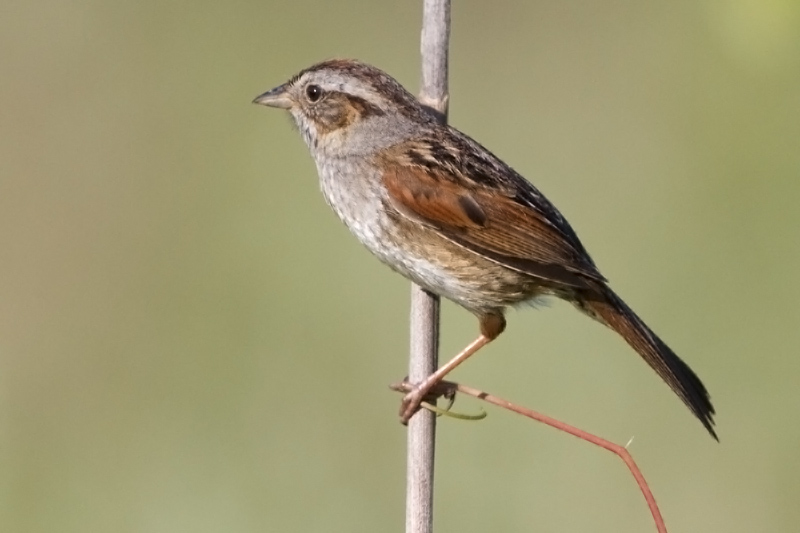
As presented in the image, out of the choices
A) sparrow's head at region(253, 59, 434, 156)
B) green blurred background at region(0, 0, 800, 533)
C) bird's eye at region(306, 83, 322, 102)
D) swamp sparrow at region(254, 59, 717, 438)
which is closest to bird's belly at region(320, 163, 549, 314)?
swamp sparrow at region(254, 59, 717, 438)

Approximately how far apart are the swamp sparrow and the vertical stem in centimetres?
30

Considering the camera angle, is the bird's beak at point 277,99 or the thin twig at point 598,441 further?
the bird's beak at point 277,99

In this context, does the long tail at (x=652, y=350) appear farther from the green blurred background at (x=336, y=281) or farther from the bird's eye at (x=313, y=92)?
the bird's eye at (x=313, y=92)

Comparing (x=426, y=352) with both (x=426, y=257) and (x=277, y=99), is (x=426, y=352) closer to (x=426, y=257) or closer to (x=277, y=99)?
(x=426, y=257)

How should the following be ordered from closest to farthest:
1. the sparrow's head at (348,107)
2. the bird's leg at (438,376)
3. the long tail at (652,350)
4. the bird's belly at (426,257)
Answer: the bird's leg at (438,376) < the long tail at (652,350) < the bird's belly at (426,257) < the sparrow's head at (348,107)

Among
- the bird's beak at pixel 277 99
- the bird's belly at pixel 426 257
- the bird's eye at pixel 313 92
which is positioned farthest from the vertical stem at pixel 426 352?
the bird's beak at pixel 277 99

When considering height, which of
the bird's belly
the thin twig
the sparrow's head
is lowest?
the thin twig

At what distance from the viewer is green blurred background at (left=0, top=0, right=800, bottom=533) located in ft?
12.8

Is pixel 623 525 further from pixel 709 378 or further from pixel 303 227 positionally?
pixel 303 227

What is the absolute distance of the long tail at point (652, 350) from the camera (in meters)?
2.84

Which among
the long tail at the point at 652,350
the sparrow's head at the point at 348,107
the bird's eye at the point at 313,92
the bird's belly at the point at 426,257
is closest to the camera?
the long tail at the point at 652,350

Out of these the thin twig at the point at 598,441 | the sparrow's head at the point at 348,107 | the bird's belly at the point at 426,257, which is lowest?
the thin twig at the point at 598,441

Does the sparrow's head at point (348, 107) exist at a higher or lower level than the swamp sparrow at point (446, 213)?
higher

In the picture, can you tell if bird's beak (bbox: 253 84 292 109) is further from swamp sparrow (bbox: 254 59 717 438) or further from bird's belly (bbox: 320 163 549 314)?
bird's belly (bbox: 320 163 549 314)
